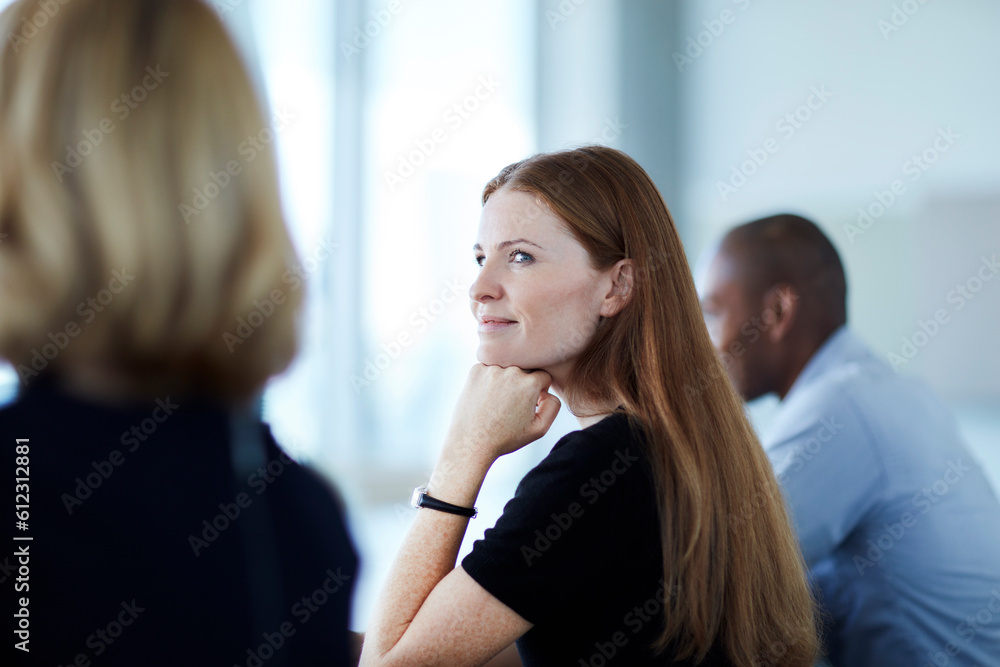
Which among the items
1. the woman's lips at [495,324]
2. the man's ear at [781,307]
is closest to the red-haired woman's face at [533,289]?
the woman's lips at [495,324]

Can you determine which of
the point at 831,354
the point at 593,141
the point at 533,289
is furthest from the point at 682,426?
the point at 593,141

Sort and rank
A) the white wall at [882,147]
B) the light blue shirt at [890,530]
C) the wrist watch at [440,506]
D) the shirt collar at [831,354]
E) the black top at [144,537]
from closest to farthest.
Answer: the black top at [144,537] < the wrist watch at [440,506] < the light blue shirt at [890,530] < the shirt collar at [831,354] < the white wall at [882,147]

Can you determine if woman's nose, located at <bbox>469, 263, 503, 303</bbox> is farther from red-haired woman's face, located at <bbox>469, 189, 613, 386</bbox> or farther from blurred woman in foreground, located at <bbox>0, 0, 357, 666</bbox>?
blurred woman in foreground, located at <bbox>0, 0, 357, 666</bbox>

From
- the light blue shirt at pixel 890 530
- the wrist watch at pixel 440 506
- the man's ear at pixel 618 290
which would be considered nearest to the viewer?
the wrist watch at pixel 440 506

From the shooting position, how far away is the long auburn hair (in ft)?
3.71

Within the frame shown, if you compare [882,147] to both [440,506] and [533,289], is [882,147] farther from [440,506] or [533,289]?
[440,506]

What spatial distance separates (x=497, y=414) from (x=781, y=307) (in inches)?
51.1

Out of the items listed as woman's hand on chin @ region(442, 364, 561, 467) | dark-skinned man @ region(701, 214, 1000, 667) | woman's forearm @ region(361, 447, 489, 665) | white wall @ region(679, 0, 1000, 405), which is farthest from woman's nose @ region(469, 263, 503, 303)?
white wall @ region(679, 0, 1000, 405)

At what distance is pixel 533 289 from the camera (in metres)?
1.29

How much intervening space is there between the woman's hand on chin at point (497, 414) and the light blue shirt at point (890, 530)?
89cm

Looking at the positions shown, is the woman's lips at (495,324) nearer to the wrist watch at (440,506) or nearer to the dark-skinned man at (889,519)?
the wrist watch at (440,506)

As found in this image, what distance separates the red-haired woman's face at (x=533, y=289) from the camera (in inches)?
50.6

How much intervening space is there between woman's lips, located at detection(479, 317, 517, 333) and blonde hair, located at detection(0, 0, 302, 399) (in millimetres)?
631

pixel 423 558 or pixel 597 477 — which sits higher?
pixel 597 477
